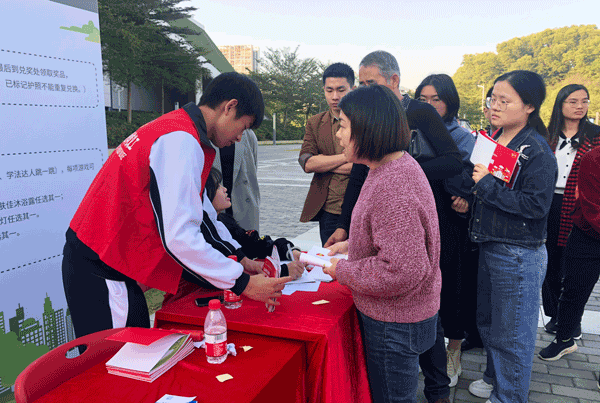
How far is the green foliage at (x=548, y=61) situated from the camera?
182 feet

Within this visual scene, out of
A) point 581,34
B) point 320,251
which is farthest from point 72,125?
point 581,34

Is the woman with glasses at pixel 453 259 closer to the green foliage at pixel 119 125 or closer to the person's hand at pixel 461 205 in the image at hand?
the person's hand at pixel 461 205

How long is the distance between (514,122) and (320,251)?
1175 mm

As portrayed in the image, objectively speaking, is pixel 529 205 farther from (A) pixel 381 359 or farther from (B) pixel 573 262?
(B) pixel 573 262

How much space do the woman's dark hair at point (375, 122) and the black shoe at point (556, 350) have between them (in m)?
2.45

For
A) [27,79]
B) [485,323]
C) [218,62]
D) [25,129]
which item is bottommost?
[485,323]

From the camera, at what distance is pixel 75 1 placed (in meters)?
2.65

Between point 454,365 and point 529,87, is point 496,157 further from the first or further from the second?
point 454,365

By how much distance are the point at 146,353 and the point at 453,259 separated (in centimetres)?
198

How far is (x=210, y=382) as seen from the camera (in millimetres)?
1313

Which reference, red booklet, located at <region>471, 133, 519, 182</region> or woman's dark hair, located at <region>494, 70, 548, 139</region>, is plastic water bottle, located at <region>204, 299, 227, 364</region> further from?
woman's dark hair, located at <region>494, 70, 548, 139</region>

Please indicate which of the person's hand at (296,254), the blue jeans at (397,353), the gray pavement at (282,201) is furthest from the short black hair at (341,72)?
the gray pavement at (282,201)

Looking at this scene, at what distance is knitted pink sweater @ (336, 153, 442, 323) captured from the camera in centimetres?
150

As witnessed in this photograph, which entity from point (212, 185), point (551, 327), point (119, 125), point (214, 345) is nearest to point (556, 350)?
point (551, 327)
